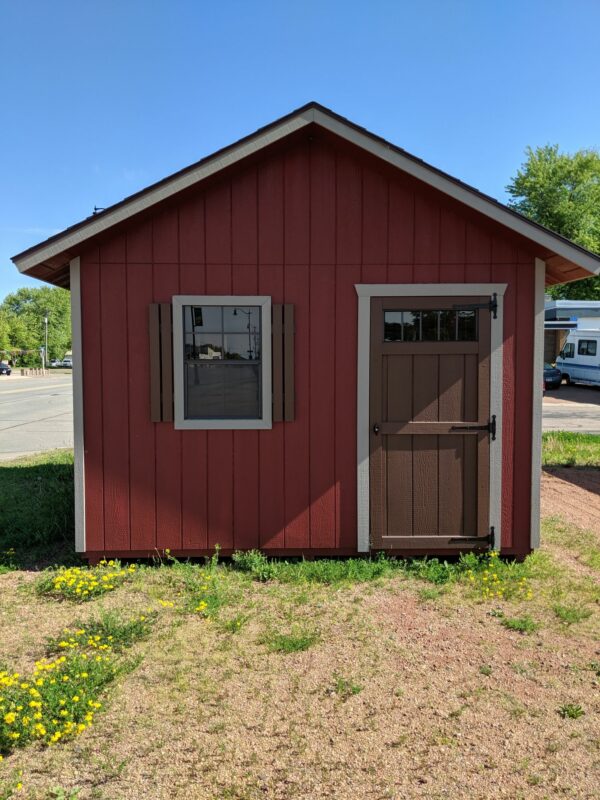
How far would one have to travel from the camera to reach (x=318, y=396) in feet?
18.6

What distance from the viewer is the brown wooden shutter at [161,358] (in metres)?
5.47

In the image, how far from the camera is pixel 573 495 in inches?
336

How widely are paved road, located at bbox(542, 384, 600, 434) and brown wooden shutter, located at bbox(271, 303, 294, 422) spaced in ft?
39.9

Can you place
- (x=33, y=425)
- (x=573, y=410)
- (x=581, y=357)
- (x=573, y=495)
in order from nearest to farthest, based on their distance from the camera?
(x=573, y=495) → (x=33, y=425) → (x=573, y=410) → (x=581, y=357)

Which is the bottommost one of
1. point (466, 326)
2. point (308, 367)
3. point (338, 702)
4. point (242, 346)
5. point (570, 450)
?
point (338, 702)

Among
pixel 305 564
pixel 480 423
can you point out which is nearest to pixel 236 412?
pixel 305 564

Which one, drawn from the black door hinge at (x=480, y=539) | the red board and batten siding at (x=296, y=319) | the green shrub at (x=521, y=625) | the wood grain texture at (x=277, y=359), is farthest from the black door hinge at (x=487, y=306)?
the green shrub at (x=521, y=625)

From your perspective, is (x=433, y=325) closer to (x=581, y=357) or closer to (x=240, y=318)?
(x=240, y=318)

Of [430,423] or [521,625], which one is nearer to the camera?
[521,625]

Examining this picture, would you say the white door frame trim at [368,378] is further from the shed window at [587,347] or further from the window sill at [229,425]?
the shed window at [587,347]

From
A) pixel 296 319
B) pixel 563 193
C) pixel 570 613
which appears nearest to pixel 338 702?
pixel 570 613

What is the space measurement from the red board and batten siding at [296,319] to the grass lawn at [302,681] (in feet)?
1.70

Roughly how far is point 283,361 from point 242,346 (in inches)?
16.8

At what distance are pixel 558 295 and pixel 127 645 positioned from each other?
1872 inches
